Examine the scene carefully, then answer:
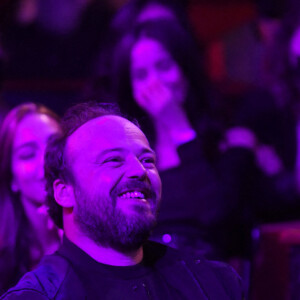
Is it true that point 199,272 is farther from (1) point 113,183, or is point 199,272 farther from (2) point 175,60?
(2) point 175,60

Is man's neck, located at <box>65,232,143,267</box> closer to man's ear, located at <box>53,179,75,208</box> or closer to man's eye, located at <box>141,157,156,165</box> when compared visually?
man's ear, located at <box>53,179,75,208</box>

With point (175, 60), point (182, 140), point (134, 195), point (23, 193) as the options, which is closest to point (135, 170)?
point (134, 195)

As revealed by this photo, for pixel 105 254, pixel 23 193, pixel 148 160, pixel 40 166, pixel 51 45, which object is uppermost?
pixel 148 160

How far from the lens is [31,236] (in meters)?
1.89

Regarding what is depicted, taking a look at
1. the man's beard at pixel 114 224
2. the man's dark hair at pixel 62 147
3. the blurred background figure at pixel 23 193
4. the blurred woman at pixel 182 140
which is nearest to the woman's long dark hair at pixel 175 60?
the blurred woman at pixel 182 140

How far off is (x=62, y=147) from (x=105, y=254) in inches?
11.7

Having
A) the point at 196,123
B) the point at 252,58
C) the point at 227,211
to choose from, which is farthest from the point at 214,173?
the point at 252,58

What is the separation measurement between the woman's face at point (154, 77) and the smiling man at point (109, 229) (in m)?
0.55

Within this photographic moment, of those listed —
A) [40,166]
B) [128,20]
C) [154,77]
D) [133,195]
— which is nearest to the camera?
[133,195]

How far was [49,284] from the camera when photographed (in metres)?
1.25

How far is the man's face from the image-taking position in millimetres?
1305

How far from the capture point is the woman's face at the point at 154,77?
6.62 feet

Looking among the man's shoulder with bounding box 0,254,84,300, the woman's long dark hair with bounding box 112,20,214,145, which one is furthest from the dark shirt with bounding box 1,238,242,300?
the woman's long dark hair with bounding box 112,20,214,145

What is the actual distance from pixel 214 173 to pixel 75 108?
0.61 metres
